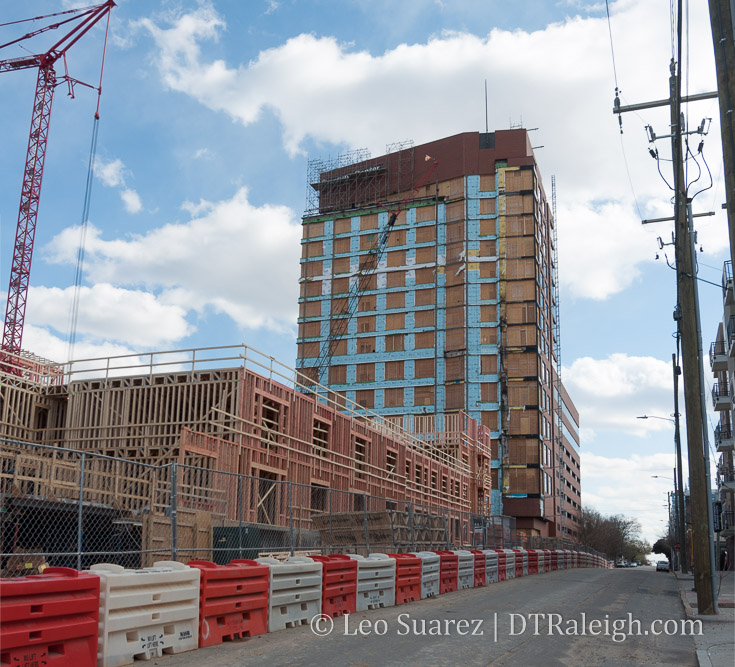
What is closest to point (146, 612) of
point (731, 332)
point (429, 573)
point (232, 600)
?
point (232, 600)

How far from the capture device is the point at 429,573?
18109mm

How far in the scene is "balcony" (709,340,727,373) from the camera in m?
63.7

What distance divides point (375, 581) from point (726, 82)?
1016 centimetres

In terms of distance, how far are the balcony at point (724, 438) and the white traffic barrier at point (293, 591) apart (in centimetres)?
5477

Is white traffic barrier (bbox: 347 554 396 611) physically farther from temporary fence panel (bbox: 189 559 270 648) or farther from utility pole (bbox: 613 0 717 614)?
utility pole (bbox: 613 0 717 614)

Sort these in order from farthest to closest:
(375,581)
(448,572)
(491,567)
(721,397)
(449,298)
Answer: (449,298), (721,397), (491,567), (448,572), (375,581)

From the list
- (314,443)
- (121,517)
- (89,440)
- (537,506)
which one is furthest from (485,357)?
(121,517)

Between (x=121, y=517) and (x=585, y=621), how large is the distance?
11.6 metres

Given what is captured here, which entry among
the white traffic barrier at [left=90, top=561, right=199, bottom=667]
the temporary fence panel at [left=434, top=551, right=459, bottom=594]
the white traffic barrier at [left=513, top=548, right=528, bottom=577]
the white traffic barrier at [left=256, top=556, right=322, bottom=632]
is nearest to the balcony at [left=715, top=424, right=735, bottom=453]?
the white traffic barrier at [left=513, top=548, right=528, bottom=577]

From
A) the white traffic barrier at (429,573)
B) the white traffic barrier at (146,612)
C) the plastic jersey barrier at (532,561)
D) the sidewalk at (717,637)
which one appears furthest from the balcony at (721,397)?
the white traffic barrier at (146,612)

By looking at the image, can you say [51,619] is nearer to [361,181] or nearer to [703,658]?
[703,658]

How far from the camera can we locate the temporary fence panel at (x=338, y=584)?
1316 cm

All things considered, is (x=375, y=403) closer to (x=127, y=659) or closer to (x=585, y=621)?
(x=585, y=621)

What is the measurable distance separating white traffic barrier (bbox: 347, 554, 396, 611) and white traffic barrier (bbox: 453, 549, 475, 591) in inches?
211
